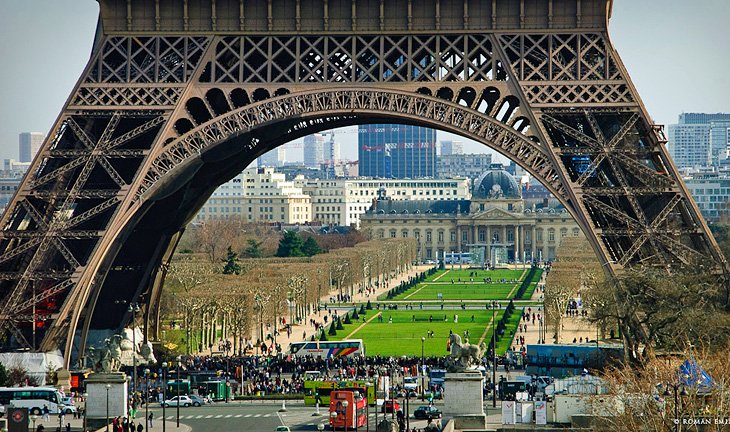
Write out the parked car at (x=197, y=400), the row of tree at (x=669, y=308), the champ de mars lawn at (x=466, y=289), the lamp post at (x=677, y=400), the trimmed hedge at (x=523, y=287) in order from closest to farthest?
1. the lamp post at (x=677, y=400)
2. the row of tree at (x=669, y=308)
3. the parked car at (x=197, y=400)
4. the trimmed hedge at (x=523, y=287)
5. the champ de mars lawn at (x=466, y=289)

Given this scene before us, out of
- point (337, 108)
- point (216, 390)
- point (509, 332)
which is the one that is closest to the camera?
point (337, 108)

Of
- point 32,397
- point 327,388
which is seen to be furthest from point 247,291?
point 32,397

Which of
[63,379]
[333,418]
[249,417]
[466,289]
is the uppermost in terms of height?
[466,289]

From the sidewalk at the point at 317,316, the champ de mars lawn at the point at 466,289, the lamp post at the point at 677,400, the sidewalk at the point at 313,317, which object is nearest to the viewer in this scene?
the lamp post at the point at 677,400

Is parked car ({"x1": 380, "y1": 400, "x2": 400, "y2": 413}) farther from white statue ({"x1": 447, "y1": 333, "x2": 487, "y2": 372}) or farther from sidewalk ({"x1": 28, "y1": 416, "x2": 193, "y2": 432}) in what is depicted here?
sidewalk ({"x1": 28, "y1": 416, "x2": 193, "y2": 432})

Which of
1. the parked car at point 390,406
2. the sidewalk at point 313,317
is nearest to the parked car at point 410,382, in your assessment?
the parked car at point 390,406

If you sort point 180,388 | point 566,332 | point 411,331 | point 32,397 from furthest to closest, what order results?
point 411,331 → point 566,332 → point 180,388 → point 32,397

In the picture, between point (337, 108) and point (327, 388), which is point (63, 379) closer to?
point (327, 388)

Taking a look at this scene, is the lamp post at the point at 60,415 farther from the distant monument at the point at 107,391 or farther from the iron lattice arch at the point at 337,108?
the iron lattice arch at the point at 337,108
